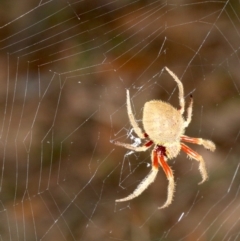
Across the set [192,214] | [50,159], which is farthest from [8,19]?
[192,214]

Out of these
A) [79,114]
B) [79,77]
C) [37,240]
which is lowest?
[37,240]

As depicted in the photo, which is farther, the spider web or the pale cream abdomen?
the spider web

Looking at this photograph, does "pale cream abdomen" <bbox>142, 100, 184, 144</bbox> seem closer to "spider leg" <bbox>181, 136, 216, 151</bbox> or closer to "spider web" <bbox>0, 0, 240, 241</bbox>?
"spider leg" <bbox>181, 136, 216, 151</bbox>

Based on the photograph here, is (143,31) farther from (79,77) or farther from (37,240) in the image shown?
(37,240)

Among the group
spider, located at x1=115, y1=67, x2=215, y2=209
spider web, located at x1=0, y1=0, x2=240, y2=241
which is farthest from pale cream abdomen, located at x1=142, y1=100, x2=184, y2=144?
spider web, located at x1=0, y1=0, x2=240, y2=241

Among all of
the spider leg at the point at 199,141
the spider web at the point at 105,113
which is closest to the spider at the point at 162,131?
the spider leg at the point at 199,141

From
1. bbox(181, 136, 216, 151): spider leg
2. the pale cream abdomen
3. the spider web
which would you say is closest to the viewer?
the pale cream abdomen

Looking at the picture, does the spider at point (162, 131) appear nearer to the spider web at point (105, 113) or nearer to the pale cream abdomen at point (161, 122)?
the pale cream abdomen at point (161, 122)
